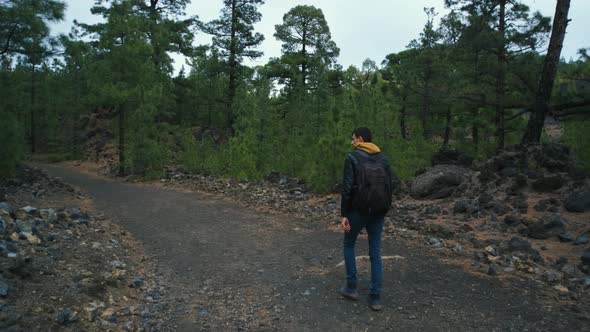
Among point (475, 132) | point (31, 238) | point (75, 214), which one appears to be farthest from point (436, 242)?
point (475, 132)

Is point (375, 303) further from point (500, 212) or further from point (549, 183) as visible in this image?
point (549, 183)

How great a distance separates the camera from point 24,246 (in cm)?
607

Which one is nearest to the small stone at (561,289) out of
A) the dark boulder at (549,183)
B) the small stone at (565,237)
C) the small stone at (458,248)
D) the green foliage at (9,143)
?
the small stone at (458,248)

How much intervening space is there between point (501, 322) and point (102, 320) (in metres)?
4.79

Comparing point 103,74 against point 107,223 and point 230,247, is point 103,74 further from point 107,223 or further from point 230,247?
point 230,247

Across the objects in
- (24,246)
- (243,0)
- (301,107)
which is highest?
(243,0)

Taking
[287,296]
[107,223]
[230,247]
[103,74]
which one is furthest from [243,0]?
[287,296]

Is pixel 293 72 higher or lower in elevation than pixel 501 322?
higher

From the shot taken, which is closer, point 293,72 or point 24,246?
point 24,246

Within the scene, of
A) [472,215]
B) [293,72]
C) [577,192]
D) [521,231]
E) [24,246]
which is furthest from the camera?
[293,72]

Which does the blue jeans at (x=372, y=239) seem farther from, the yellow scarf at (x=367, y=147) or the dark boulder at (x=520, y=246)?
the dark boulder at (x=520, y=246)

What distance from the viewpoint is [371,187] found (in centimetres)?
476

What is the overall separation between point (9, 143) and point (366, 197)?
12.7 metres

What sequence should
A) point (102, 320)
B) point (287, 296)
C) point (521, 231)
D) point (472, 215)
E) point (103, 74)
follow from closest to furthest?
1. point (102, 320)
2. point (287, 296)
3. point (521, 231)
4. point (472, 215)
5. point (103, 74)
